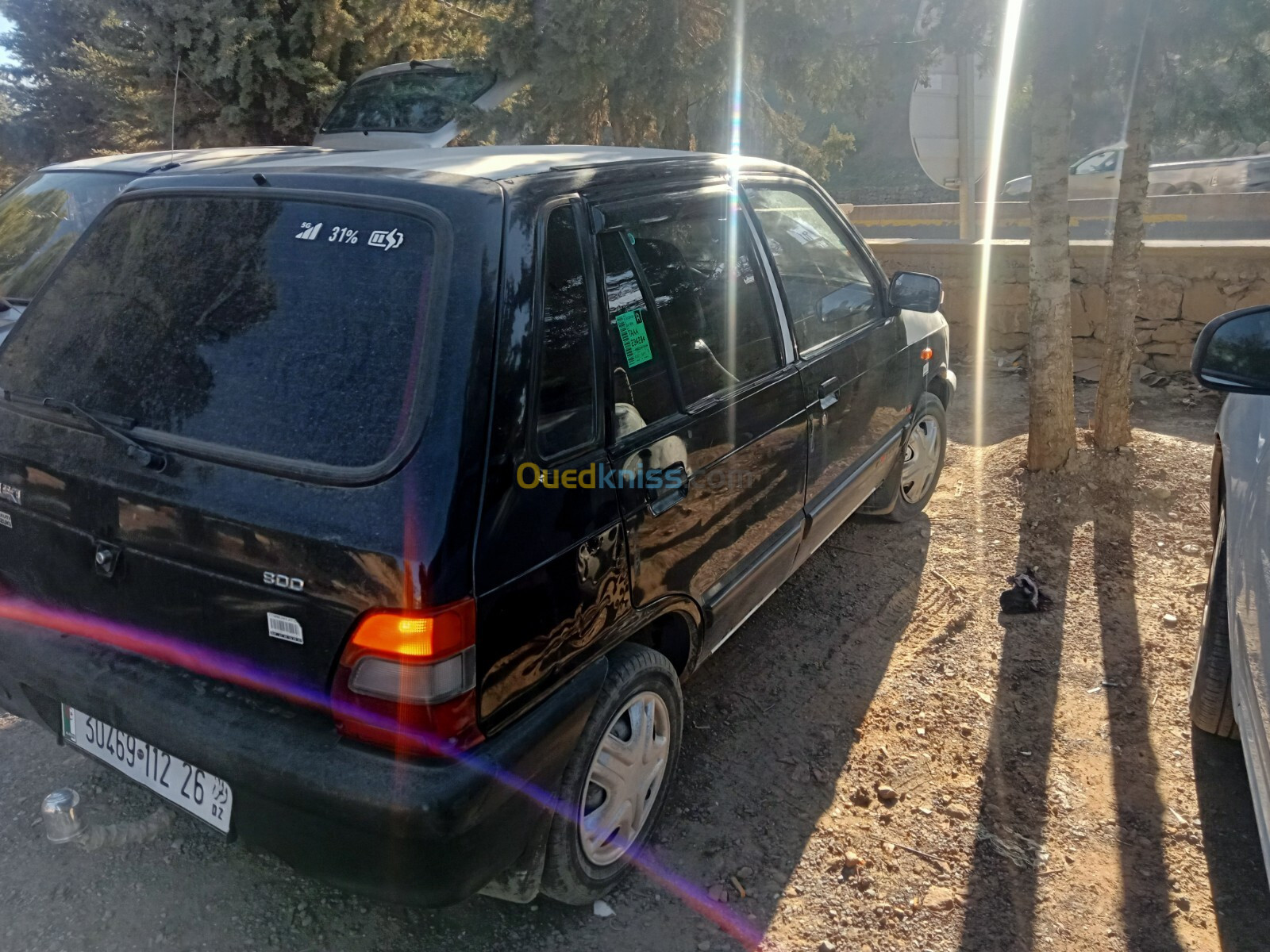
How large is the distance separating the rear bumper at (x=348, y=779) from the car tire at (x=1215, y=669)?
2055mm

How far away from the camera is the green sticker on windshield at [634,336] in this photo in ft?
7.88

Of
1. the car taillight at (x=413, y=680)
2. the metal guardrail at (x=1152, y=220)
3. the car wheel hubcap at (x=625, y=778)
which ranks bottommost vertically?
the car wheel hubcap at (x=625, y=778)

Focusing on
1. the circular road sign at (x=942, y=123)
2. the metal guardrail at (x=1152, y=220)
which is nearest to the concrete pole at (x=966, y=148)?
the circular road sign at (x=942, y=123)

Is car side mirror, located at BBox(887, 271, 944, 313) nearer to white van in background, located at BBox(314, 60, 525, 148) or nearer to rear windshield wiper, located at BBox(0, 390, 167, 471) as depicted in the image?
rear windshield wiper, located at BBox(0, 390, 167, 471)

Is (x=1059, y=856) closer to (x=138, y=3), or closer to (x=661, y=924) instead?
(x=661, y=924)

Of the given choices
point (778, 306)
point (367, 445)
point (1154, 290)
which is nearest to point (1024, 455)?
point (1154, 290)

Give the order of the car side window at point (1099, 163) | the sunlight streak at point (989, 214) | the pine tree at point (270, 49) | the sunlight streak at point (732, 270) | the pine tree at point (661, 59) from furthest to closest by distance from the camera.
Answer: the car side window at point (1099, 163)
the pine tree at point (270, 49)
the pine tree at point (661, 59)
the sunlight streak at point (989, 214)
the sunlight streak at point (732, 270)

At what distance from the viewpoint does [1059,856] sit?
8.84 feet

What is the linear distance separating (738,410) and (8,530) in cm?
197

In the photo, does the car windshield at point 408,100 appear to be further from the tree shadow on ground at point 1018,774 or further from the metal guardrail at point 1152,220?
the metal guardrail at point 1152,220

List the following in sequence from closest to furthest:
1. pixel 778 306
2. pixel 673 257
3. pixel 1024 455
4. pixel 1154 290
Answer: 1. pixel 673 257
2. pixel 778 306
3. pixel 1024 455
4. pixel 1154 290

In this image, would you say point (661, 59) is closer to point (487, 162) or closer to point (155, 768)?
point (487, 162)

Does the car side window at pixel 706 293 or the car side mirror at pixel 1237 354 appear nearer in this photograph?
the car side mirror at pixel 1237 354
